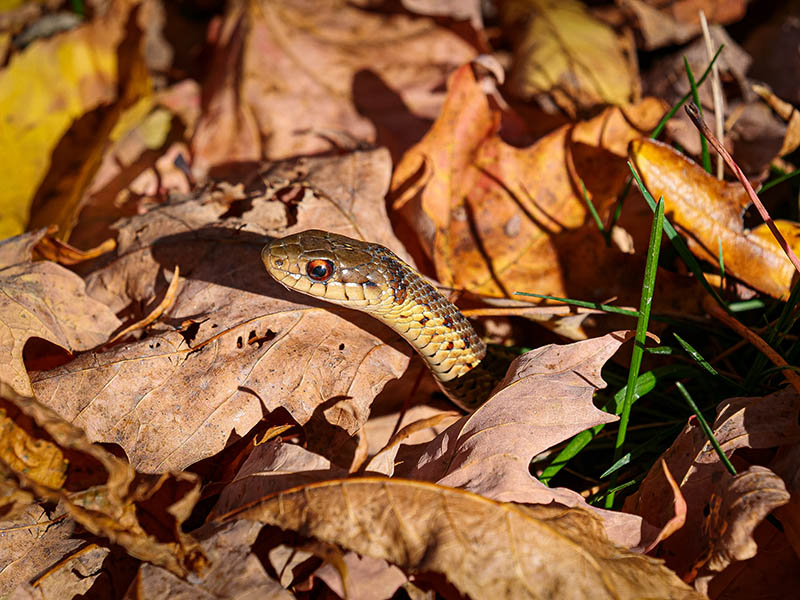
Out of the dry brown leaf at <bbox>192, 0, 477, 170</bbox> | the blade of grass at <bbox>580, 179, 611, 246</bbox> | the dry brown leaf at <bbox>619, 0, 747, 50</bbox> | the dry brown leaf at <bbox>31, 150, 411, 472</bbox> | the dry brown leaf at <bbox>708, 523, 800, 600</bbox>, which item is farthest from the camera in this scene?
the dry brown leaf at <bbox>619, 0, 747, 50</bbox>

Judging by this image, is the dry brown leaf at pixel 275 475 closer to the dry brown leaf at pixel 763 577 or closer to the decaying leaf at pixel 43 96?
the dry brown leaf at pixel 763 577

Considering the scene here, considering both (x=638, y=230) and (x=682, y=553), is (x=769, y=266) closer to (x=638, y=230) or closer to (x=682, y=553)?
(x=638, y=230)

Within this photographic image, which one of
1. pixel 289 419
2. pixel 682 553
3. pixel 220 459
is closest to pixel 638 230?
pixel 682 553

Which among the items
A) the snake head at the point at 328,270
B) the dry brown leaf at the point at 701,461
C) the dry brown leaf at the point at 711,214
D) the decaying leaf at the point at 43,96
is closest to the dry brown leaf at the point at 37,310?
the snake head at the point at 328,270

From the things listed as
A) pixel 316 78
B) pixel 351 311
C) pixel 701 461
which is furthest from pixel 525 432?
pixel 316 78

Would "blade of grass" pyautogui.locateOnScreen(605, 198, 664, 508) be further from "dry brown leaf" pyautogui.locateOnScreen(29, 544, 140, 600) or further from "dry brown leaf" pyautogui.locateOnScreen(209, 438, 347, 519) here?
"dry brown leaf" pyautogui.locateOnScreen(29, 544, 140, 600)

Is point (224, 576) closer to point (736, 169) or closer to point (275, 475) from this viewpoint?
point (275, 475)

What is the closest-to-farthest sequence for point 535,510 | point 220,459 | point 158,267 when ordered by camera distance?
point 535,510 < point 220,459 < point 158,267

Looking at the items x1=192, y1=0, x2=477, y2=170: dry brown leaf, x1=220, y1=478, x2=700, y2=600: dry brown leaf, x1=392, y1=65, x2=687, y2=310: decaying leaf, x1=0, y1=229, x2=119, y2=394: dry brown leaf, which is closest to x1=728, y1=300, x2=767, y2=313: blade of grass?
x1=392, y1=65, x2=687, y2=310: decaying leaf
